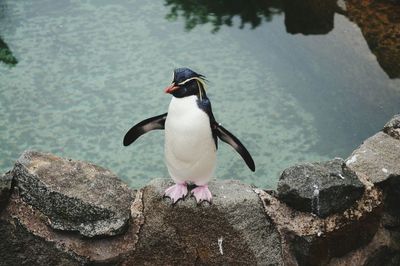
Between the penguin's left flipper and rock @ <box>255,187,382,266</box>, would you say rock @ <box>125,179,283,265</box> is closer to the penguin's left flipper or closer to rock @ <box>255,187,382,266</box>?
rock @ <box>255,187,382,266</box>

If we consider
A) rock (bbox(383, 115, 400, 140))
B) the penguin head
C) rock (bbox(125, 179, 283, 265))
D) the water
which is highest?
the penguin head

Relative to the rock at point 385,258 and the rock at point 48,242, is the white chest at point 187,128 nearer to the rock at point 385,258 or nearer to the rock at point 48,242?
the rock at point 48,242

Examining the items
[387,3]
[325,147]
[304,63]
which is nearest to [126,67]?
[304,63]

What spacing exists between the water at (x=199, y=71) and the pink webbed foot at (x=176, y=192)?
1.18m

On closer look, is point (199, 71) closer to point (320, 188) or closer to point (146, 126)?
point (146, 126)

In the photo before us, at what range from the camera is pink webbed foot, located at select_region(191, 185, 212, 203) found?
2.81 meters

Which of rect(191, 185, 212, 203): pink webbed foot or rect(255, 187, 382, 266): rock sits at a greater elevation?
rect(191, 185, 212, 203): pink webbed foot

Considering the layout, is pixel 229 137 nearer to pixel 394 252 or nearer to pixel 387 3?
pixel 394 252

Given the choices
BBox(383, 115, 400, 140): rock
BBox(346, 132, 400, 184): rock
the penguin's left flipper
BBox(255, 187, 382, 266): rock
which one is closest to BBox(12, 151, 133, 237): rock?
the penguin's left flipper

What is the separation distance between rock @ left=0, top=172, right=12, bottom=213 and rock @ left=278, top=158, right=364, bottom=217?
44.5 inches

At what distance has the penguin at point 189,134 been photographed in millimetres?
2564

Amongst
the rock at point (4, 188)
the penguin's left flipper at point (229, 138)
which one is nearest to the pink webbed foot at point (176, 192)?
the penguin's left flipper at point (229, 138)

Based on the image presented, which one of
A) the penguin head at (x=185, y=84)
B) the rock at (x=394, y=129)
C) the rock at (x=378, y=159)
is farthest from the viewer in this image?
the rock at (x=394, y=129)

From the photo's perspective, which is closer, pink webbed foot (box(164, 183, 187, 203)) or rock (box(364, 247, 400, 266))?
pink webbed foot (box(164, 183, 187, 203))
